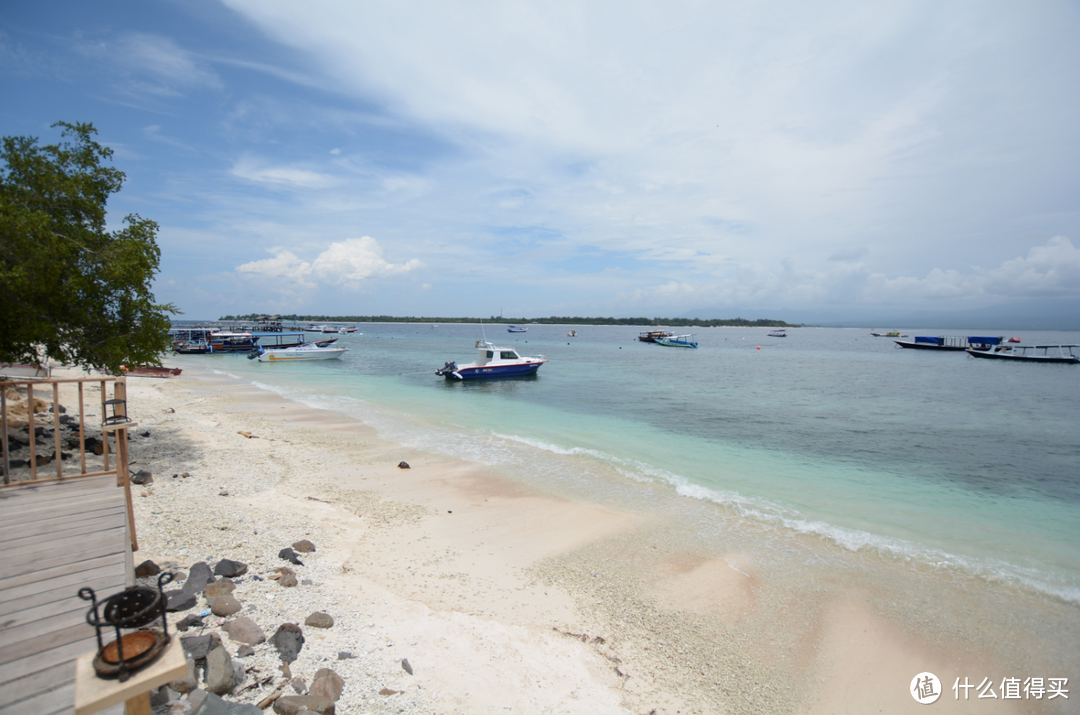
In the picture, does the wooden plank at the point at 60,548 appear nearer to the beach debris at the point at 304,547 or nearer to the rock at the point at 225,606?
the rock at the point at 225,606

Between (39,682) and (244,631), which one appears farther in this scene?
(244,631)

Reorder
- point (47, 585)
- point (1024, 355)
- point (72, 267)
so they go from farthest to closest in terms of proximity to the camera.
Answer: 1. point (1024, 355)
2. point (72, 267)
3. point (47, 585)

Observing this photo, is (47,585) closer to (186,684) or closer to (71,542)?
(71,542)

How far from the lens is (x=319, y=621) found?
17.0 feet

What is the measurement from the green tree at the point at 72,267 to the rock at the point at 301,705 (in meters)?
8.91

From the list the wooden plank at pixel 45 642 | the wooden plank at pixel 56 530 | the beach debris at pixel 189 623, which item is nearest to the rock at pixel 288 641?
the beach debris at pixel 189 623

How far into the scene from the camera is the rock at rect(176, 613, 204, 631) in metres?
4.68

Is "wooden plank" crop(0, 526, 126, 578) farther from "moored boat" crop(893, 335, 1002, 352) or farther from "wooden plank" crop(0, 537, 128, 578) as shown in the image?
"moored boat" crop(893, 335, 1002, 352)

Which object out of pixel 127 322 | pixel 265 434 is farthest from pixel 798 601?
pixel 265 434

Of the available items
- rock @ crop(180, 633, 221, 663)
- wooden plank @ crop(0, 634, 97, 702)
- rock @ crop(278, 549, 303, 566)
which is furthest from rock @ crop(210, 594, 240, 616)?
wooden plank @ crop(0, 634, 97, 702)

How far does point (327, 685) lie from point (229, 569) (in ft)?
8.47

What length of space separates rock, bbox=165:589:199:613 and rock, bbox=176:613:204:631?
0.82 ft

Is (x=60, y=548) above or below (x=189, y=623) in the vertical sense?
above

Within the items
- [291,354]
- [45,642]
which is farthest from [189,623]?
[291,354]
